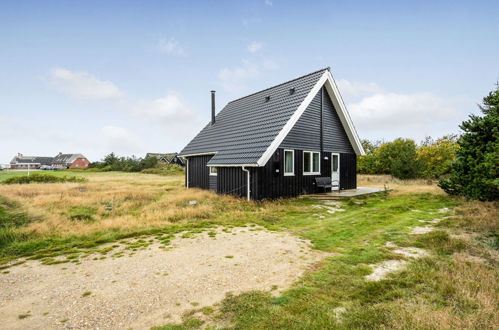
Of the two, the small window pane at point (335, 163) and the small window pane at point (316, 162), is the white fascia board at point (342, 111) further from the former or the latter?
the small window pane at point (316, 162)

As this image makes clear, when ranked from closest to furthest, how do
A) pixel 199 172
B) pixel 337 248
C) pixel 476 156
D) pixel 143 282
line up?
pixel 143 282
pixel 337 248
pixel 476 156
pixel 199 172

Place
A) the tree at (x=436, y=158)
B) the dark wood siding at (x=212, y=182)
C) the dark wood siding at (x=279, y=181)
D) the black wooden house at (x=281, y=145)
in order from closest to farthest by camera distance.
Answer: the dark wood siding at (x=279, y=181)
the black wooden house at (x=281, y=145)
the dark wood siding at (x=212, y=182)
the tree at (x=436, y=158)

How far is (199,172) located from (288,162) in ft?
21.4

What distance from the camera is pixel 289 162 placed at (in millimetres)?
13094

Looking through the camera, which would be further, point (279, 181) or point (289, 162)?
point (289, 162)

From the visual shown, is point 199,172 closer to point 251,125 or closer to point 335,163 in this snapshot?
point 251,125

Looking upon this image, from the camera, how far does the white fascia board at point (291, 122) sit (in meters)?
11.3

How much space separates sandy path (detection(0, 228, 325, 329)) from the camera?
9.82ft

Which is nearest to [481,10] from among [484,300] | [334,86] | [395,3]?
[395,3]

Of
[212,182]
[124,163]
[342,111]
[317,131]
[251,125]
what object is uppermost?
[342,111]

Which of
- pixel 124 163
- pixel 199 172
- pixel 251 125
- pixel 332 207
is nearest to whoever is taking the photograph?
pixel 332 207

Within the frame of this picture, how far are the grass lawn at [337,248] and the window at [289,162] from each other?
68.9 inches

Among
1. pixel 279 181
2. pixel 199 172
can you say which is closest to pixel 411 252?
pixel 279 181

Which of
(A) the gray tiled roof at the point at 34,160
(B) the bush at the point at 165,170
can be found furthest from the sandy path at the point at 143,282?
(A) the gray tiled roof at the point at 34,160
